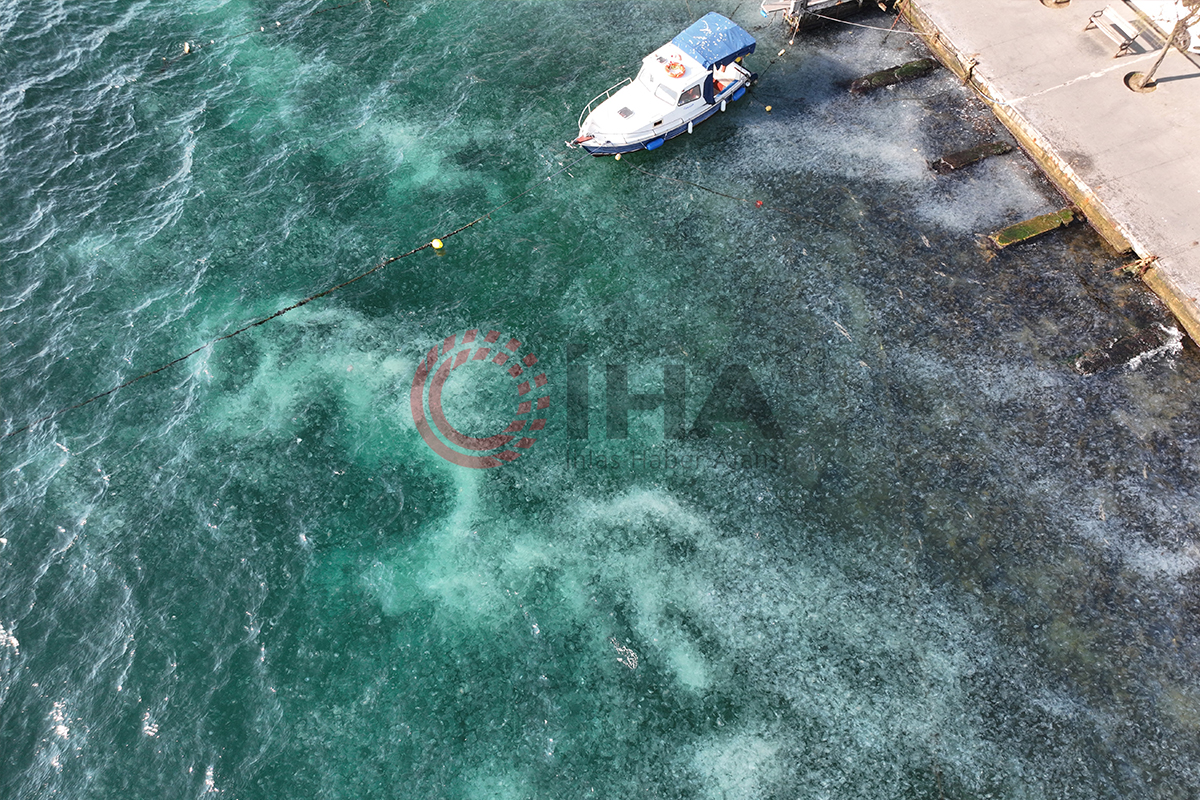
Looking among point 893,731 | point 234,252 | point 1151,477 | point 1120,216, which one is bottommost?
point 893,731

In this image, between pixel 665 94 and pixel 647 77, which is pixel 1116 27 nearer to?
pixel 665 94

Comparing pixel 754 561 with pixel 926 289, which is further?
pixel 926 289

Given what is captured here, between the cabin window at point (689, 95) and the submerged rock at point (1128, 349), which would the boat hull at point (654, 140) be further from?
the submerged rock at point (1128, 349)

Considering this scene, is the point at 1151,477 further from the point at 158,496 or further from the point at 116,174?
the point at 116,174

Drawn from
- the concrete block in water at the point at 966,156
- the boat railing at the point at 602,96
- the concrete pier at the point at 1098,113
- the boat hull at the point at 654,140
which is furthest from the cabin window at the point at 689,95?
the concrete pier at the point at 1098,113

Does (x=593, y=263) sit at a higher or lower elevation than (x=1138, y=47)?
lower

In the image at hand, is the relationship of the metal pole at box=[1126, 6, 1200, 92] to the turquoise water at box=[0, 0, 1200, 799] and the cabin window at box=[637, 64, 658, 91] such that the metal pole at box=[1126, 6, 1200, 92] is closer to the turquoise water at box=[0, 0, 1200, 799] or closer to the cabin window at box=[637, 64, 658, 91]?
the turquoise water at box=[0, 0, 1200, 799]

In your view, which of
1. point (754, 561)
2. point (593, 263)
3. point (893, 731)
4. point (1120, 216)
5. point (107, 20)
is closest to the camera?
point (893, 731)

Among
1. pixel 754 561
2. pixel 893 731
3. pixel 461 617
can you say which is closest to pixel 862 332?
pixel 754 561
